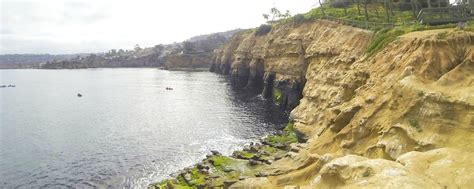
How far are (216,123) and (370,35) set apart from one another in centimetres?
3496

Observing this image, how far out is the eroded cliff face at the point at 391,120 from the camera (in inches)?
910

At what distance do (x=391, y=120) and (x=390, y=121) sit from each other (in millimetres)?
134

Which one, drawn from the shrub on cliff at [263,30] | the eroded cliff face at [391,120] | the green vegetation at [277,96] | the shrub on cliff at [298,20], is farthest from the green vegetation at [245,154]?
the shrub on cliff at [263,30]

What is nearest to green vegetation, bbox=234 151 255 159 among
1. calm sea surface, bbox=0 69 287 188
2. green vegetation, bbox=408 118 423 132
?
calm sea surface, bbox=0 69 287 188

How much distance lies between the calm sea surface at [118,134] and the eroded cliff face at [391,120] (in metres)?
15.7

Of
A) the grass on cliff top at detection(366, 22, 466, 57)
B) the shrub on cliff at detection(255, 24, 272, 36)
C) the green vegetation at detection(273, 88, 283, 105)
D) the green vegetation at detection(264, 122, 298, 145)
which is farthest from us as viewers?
the shrub on cliff at detection(255, 24, 272, 36)

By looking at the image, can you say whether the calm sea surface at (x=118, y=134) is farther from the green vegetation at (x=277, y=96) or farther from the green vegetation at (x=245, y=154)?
the green vegetation at (x=245, y=154)

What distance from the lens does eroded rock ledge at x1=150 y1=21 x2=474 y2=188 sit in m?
23.1

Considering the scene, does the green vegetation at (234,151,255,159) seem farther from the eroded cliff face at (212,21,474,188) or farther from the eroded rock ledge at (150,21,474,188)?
the eroded cliff face at (212,21,474,188)

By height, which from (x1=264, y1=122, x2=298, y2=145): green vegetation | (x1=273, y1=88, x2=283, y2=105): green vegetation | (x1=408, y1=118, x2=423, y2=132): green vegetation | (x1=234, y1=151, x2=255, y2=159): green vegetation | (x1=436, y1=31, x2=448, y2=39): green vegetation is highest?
(x1=436, y1=31, x2=448, y2=39): green vegetation

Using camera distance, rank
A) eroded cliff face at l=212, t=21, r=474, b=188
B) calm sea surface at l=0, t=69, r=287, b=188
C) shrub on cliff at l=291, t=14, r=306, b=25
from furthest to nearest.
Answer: shrub on cliff at l=291, t=14, r=306, b=25, calm sea surface at l=0, t=69, r=287, b=188, eroded cliff face at l=212, t=21, r=474, b=188

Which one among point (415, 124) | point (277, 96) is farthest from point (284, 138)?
point (277, 96)

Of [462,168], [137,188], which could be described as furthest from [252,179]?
[462,168]

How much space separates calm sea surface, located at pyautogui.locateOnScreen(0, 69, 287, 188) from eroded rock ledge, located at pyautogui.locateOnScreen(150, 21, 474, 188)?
14.9 m
